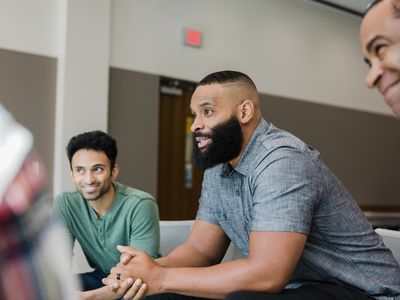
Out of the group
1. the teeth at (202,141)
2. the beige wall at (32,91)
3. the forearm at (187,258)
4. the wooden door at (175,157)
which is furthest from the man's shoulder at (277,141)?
the wooden door at (175,157)

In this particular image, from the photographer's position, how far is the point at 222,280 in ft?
4.22

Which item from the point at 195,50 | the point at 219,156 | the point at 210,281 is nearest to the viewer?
the point at 210,281

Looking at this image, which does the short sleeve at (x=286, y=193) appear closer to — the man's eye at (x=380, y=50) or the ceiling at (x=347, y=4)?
the man's eye at (x=380, y=50)

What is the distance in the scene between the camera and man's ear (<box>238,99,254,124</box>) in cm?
161

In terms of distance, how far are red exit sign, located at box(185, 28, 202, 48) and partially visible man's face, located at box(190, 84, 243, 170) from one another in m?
2.99

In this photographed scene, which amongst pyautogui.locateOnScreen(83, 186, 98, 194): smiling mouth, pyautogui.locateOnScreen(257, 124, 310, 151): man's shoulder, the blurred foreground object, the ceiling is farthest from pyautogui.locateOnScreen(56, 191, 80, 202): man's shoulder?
the ceiling

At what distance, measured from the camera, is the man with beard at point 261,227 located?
4.15ft

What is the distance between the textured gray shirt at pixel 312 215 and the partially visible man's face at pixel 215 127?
0.09m

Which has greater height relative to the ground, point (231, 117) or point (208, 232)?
point (231, 117)

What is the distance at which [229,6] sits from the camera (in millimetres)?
4918

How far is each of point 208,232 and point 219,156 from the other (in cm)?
30

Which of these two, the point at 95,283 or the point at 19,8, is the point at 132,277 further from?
the point at 19,8

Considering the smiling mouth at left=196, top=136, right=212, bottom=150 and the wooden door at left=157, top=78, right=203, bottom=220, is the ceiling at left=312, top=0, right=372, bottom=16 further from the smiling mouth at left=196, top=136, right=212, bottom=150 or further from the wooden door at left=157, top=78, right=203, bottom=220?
the smiling mouth at left=196, top=136, right=212, bottom=150

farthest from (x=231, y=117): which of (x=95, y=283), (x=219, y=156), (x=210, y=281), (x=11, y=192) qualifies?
(x=11, y=192)
